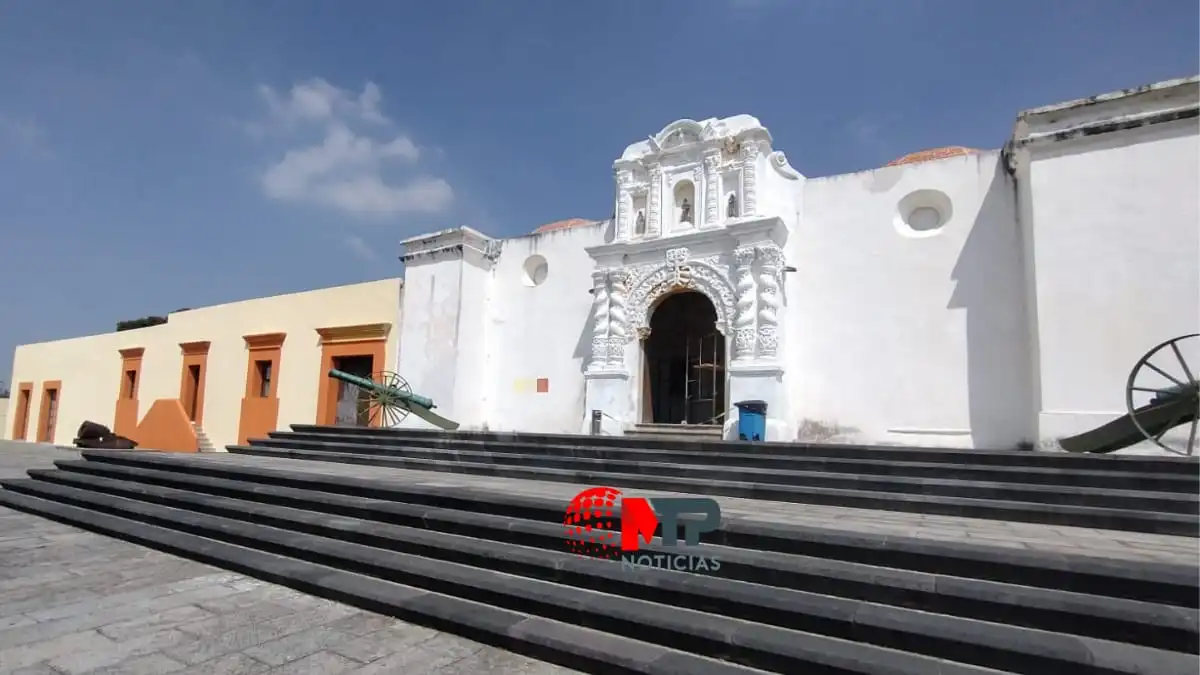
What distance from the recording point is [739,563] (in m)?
3.53

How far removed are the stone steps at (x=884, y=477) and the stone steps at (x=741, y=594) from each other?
5.83 feet

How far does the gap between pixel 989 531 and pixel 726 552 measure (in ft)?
5.88

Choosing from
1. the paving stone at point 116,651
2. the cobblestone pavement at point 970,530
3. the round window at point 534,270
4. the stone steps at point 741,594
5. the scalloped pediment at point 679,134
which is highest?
the scalloped pediment at point 679,134

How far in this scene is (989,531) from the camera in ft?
13.4

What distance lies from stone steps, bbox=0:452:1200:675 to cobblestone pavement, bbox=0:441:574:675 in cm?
16

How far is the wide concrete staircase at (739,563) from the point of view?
110 inches

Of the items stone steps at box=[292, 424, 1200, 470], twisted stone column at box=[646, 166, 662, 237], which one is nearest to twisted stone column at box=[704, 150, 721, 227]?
twisted stone column at box=[646, 166, 662, 237]

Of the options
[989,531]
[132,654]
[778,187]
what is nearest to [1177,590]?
[989,531]

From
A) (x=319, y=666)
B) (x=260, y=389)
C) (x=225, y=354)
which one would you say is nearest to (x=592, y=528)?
(x=319, y=666)

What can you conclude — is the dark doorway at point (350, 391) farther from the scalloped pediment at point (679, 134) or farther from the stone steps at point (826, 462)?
the scalloped pediment at point (679, 134)

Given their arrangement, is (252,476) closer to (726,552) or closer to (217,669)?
(217,669)

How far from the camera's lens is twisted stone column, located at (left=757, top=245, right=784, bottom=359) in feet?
29.9

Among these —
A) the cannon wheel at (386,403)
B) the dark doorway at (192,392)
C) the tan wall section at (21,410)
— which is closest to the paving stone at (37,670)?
the cannon wheel at (386,403)

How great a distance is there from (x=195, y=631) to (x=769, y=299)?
25.0ft
